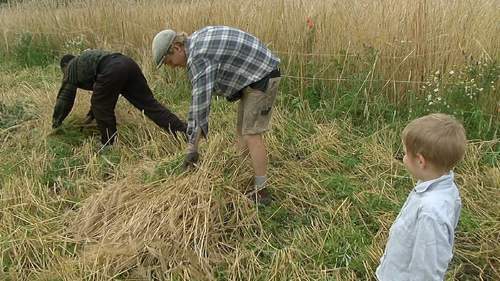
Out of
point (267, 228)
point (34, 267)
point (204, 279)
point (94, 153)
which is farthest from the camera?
point (94, 153)

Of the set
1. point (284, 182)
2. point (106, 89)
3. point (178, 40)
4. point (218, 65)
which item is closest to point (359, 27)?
point (284, 182)

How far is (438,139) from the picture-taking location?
140 cm

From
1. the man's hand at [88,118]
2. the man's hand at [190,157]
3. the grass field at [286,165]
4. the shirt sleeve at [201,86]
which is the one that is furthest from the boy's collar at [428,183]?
the man's hand at [88,118]

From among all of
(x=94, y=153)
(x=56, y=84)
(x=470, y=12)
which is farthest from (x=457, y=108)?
(x=56, y=84)

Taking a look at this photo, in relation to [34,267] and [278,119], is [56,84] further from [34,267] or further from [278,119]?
[34,267]

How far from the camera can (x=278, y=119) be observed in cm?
384

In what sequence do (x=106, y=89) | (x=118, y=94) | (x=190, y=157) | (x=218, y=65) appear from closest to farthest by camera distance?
(x=218, y=65) → (x=190, y=157) → (x=106, y=89) → (x=118, y=94)

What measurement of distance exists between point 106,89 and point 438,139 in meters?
2.88

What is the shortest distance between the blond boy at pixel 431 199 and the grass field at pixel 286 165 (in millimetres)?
896

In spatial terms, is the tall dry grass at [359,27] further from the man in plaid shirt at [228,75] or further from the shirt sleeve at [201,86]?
the shirt sleeve at [201,86]

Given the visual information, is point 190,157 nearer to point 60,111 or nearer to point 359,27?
point 60,111

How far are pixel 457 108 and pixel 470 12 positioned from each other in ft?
2.96

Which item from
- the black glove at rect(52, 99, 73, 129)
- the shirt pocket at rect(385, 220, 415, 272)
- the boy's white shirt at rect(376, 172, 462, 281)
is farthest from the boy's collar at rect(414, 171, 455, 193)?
the black glove at rect(52, 99, 73, 129)

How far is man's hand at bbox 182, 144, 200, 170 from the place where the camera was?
2.81 m
